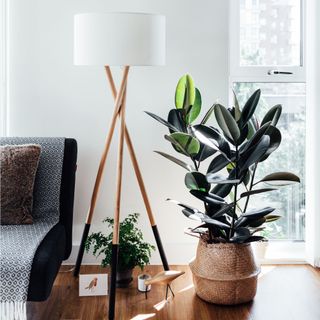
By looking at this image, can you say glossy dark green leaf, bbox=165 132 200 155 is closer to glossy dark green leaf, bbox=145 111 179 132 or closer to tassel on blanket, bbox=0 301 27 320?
glossy dark green leaf, bbox=145 111 179 132

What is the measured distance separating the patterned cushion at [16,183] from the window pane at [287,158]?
1530 millimetres

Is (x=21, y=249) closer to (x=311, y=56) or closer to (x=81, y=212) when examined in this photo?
(x=81, y=212)

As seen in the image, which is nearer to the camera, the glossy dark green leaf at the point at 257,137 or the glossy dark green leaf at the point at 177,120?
the glossy dark green leaf at the point at 257,137

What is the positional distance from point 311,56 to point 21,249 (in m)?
2.19

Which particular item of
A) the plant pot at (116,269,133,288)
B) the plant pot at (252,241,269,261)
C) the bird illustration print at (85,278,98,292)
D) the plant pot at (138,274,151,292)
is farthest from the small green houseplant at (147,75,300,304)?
the plant pot at (252,241,269,261)

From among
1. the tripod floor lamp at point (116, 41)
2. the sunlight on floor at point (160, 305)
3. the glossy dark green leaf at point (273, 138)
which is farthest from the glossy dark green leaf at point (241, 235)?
the tripod floor lamp at point (116, 41)

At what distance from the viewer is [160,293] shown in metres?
3.00

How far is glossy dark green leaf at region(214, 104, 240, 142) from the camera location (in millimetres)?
2650

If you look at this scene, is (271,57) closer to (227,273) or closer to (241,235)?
(241,235)

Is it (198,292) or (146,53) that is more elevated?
(146,53)

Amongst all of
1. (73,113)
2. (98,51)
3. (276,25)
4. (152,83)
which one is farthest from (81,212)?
(276,25)

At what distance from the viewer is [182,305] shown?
2.83 meters

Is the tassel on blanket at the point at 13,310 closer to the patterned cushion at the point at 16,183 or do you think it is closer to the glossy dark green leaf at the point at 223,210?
the patterned cushion at the point at 16,183

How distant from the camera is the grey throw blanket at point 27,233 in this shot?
2.29 metres
